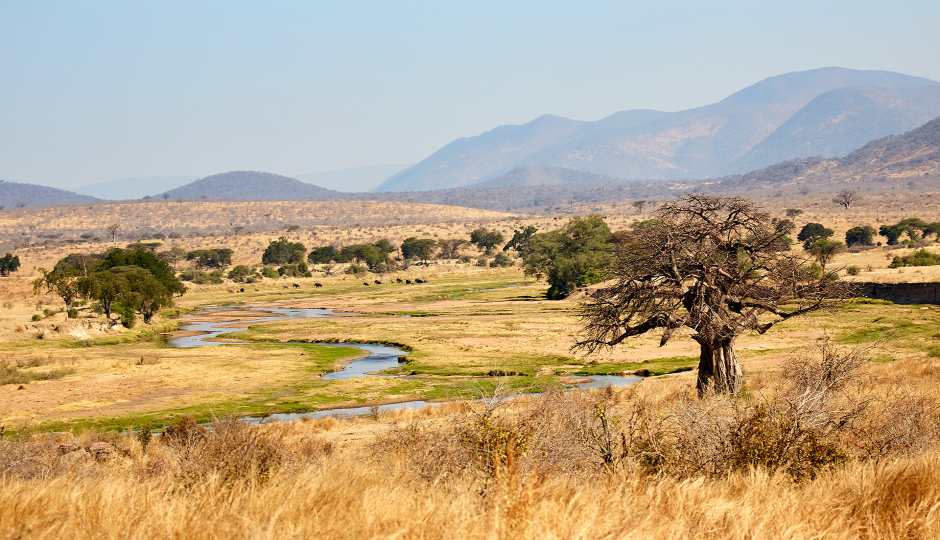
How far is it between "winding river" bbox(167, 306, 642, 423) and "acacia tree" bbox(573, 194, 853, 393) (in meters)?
3.27

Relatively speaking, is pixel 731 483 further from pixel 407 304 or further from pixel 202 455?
pixel 407 304

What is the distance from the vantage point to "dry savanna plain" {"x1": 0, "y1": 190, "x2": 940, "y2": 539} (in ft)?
19.4

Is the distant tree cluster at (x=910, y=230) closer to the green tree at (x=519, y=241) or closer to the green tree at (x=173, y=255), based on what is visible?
the green tree at (x=519, y=241)

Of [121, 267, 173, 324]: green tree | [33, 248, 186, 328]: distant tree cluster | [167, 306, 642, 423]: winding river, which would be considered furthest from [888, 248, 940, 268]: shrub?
[33, 248, 186, 328]: distant tree cluster

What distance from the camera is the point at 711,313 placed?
1894 cm

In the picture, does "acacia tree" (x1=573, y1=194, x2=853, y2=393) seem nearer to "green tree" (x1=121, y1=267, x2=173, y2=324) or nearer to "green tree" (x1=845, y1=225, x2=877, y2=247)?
"green tree" (x1=121, y1=267, x2=173, y2=324)

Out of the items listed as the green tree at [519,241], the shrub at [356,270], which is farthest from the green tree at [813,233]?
the shrub at [356,270]

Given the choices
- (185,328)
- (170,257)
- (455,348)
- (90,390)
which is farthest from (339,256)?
(90,390)

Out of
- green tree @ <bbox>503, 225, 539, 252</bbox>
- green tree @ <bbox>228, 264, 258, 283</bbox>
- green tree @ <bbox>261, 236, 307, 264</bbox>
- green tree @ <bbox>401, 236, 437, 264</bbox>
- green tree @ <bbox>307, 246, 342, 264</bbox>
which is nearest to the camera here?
green tree @ <bbox>228, 264, 258, 283</bbox>

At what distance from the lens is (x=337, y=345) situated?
54.2 metres

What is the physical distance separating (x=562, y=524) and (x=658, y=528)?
997 millimetres

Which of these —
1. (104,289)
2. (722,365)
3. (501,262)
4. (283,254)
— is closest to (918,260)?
(722,365)

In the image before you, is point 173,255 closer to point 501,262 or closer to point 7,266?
point 7,266

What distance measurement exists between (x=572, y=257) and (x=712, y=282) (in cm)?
6365
